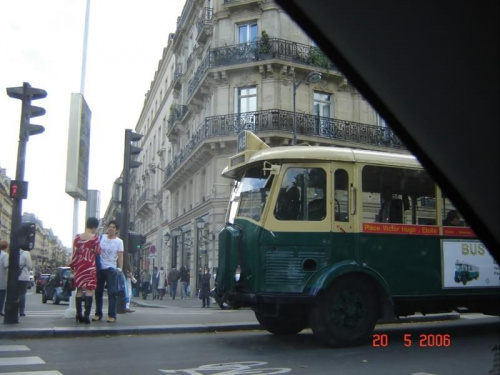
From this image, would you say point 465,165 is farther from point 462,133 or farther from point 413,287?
point 413,287

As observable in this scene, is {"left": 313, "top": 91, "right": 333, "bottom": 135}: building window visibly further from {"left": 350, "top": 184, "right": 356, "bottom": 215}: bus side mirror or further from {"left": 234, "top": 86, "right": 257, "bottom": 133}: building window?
{"left": 350, "top": 184, "right": 356, "bottom": 215}: bus side mirror

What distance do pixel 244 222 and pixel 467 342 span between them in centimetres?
369

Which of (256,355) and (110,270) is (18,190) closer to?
(110,270)

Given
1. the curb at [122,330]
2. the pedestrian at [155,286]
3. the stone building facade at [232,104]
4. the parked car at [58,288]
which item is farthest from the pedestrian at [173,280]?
the curb at [122,330]

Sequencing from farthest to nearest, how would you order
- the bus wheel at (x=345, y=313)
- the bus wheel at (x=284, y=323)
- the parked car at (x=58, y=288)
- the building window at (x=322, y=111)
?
the building window at (x=322, y=111) < the parked car at (x=58, y=288) < the bus wheel at (x=284, y=323) < the bus wheel at (x=345, y=313)

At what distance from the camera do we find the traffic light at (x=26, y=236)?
1052 centimetres

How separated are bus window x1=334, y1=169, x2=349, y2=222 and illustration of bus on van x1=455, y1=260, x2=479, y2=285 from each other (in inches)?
78.9

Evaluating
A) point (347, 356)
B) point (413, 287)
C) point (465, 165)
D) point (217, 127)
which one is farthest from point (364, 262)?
point (217, 127)

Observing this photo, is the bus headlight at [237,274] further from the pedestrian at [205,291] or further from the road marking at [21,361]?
the pedestrian at [205,291]

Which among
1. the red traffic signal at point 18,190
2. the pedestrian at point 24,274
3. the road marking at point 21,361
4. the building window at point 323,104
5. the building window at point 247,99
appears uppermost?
the building window at point 247,99

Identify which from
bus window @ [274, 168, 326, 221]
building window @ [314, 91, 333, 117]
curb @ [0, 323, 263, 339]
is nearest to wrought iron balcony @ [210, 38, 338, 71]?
building window @ [314, 91, 333, 117]

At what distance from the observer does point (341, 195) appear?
8.59 meters
